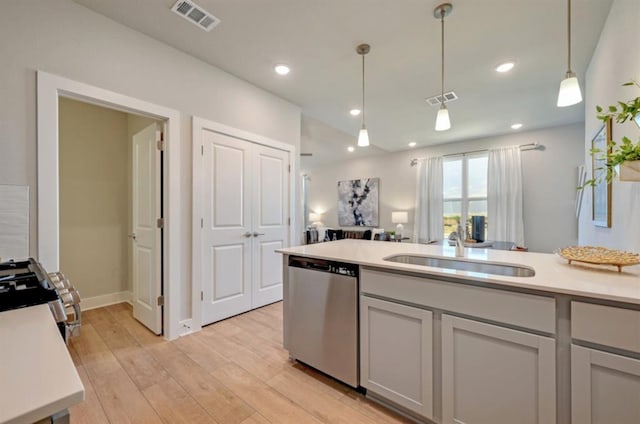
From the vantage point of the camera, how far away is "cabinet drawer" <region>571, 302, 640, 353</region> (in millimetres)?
959

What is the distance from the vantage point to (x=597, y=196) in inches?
90.0

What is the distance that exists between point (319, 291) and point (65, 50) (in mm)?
2465

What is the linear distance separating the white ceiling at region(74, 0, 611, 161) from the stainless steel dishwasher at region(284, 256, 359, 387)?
1.90 metres

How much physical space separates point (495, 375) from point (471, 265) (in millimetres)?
698

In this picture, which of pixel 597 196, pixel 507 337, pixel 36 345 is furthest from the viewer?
pixel 597 196

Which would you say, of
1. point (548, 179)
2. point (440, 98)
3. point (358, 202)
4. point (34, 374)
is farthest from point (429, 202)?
point (34, 374)

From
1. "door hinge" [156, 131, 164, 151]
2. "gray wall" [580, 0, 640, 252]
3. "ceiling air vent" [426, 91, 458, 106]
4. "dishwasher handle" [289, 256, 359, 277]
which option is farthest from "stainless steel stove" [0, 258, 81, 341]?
"ceiling air vent" [426, 91, 458, 106]

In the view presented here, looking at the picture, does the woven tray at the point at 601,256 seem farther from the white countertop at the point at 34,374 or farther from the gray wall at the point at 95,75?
the gray wall at the point at 95,75

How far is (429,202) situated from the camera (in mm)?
6000

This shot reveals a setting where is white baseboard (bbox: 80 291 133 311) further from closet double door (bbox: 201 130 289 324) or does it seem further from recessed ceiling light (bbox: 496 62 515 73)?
→ recessed ceiling light (bbox: 496 62 515 73)

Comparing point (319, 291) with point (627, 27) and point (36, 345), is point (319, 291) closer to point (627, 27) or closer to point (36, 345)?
point (36, 345)

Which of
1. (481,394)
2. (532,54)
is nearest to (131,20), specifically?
(481,394)

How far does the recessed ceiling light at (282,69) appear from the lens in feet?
9.15

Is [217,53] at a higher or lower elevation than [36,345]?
higher
